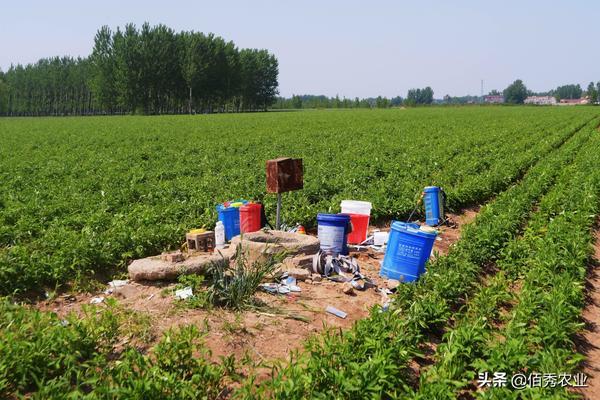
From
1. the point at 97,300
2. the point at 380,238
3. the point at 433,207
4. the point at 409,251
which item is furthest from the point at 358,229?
the point at 97,300

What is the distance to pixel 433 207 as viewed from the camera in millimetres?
8617

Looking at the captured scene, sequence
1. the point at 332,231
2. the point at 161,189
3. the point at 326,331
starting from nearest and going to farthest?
1. the point at 326,331
2. the point at 332,231
3. the point at 161,189

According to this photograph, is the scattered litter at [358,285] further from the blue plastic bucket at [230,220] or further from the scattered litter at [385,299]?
the blue plastic bucket at [230,220]

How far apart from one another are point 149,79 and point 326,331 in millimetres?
82181

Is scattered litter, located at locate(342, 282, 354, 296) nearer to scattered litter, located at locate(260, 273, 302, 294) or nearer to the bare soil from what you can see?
the bare soil

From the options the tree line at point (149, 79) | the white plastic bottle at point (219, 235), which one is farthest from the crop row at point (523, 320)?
the tree line at point (149, 79)

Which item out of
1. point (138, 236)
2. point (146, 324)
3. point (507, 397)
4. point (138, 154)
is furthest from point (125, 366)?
point (138, 154)

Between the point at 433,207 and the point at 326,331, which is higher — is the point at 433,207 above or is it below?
above

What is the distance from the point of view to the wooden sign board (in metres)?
6.66

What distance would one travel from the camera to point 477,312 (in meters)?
4.77

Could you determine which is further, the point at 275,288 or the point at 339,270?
the point at 339,270

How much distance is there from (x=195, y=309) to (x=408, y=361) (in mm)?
2009

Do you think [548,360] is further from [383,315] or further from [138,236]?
[138,236]

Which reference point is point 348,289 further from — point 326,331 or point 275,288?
point 326,331
